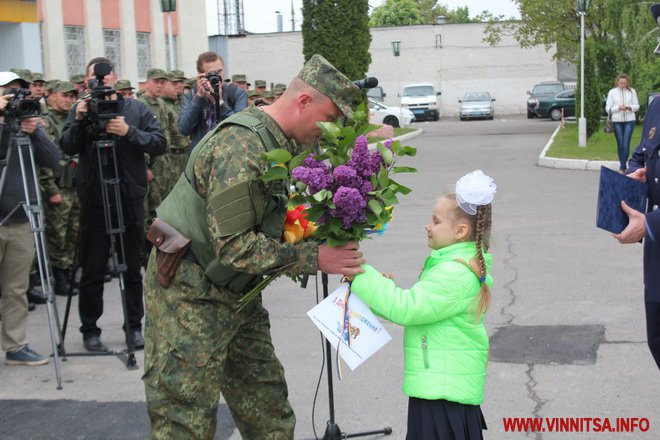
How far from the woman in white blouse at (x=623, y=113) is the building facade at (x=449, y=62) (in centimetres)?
3210

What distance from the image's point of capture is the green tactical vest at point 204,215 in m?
3.42

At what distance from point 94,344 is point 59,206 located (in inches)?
109

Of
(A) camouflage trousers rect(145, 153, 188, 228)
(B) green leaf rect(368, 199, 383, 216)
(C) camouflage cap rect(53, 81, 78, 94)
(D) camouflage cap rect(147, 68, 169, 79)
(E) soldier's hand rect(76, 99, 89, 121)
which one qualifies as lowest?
(A) camouflage trousers rect(145, 153, 188, 228)

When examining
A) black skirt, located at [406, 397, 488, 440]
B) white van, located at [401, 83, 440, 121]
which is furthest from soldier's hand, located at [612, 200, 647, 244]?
white van, located at [401, 83, 440, 121]

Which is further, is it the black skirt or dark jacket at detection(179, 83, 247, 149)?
dark jacket at detection(179, 83, 247, 149)

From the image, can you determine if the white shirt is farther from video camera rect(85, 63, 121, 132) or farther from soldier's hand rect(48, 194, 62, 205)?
video camera rect(85, 63, 121, 132)

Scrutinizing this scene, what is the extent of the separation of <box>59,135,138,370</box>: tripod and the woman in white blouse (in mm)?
13325

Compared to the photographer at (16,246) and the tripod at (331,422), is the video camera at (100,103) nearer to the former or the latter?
the photographer at (16,246)

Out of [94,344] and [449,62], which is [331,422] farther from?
[449,62]

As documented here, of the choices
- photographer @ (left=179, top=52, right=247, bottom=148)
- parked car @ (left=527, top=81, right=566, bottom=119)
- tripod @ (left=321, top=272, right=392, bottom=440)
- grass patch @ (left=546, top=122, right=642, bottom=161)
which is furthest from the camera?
parked car @ (left=527, top=81, right=566, bottom=119)

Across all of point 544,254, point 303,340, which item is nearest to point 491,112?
point 544,254

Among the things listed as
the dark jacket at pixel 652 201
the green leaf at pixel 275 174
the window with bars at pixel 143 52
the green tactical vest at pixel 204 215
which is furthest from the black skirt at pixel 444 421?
the window with bars at pixel 143 52

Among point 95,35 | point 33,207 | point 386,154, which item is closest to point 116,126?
point 33,207

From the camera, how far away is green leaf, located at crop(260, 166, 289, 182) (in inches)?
127
